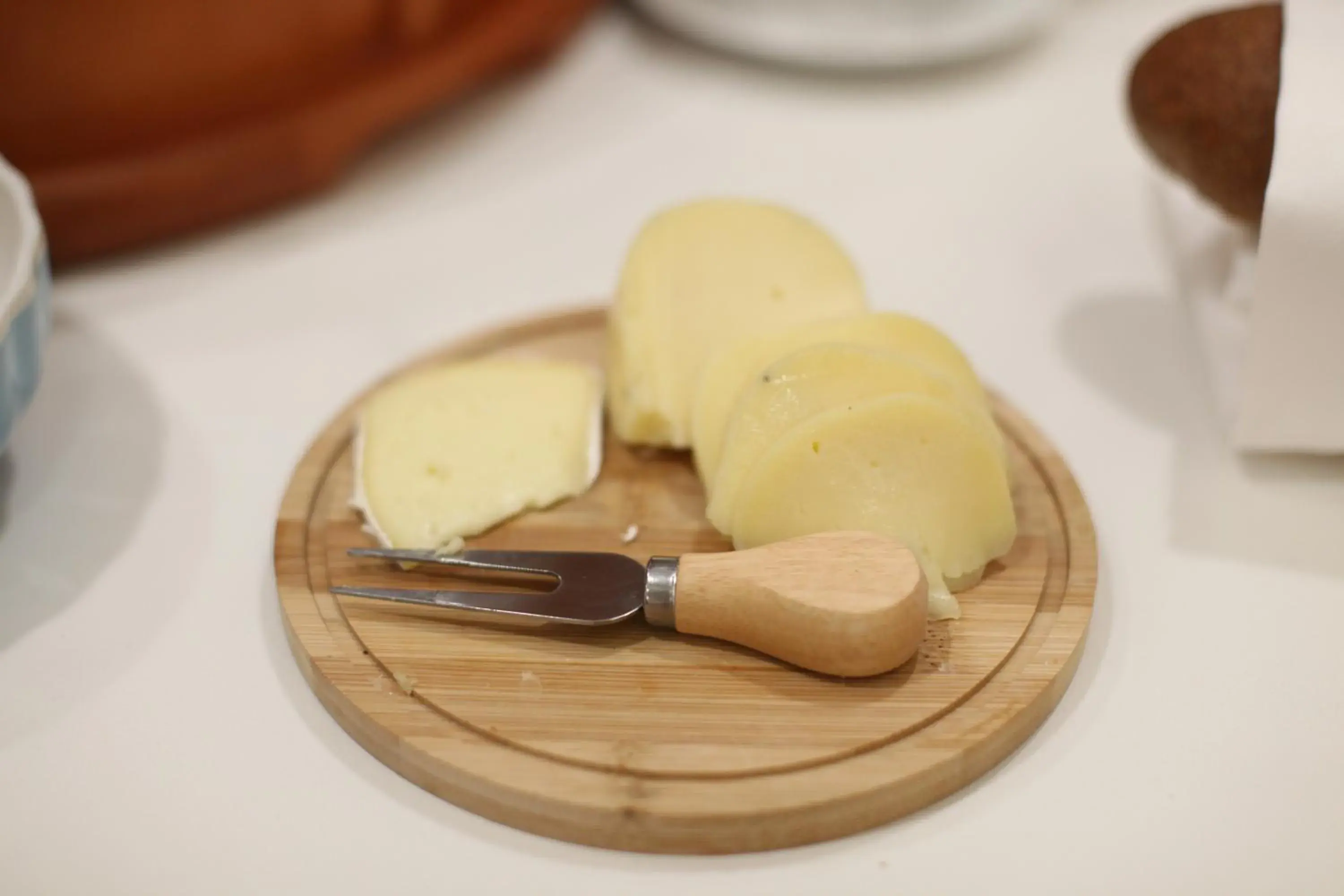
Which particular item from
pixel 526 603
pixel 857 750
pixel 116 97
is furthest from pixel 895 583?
pixel 116 97

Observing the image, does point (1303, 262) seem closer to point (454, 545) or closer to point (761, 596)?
point (761, 596)

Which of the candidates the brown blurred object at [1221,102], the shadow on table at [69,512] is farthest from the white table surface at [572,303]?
the brown blurred object at [1221,102]

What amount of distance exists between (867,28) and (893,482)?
101cm

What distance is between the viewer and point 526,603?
884 millimetres

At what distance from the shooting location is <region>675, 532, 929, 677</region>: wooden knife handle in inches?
32.2

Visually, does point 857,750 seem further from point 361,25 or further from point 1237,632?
point 361,25

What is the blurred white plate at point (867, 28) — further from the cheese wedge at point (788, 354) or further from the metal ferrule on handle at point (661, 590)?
the metal ferrule on handle at point (661, 590)

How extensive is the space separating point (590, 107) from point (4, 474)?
952 millimetres

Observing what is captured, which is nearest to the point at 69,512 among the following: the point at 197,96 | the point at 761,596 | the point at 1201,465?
the point at 197,96

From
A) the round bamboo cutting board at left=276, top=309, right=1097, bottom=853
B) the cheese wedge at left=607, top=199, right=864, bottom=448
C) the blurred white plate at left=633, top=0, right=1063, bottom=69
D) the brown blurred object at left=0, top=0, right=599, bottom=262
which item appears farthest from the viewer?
the blurred white plate at left=633, top=0, right=1063, bottom=69

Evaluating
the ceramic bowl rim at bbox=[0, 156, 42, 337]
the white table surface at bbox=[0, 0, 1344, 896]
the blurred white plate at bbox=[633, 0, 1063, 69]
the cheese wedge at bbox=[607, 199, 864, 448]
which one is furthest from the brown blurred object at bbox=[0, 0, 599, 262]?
the cheese wedge at bbox=[607, 199, 864, 448]

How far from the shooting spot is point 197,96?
1353 millimetres

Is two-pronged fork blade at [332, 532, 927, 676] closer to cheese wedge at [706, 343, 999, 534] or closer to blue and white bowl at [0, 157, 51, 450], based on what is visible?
cheese wedge at [706, 343, 999, 534]

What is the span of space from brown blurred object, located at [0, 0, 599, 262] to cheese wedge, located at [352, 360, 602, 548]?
1.56 ft
